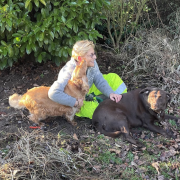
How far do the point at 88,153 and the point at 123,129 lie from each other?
2.43 feet

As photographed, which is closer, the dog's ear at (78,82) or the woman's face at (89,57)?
the dog's ear at (78,82)

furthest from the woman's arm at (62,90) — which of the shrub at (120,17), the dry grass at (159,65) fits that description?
the shrub at (120,17)

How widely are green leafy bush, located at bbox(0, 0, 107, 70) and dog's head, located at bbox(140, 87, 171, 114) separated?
180 cm

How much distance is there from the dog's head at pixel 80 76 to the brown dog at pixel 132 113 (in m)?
0.53

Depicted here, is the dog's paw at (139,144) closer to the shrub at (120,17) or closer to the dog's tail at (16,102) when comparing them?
the dog's tail at (16,102)

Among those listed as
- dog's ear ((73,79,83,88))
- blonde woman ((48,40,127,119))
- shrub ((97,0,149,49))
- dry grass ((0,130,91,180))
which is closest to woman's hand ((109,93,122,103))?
blonde woman ((48,40,127,119))

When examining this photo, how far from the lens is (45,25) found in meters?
4.66

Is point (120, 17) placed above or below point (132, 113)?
above

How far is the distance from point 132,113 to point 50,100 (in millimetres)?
1445

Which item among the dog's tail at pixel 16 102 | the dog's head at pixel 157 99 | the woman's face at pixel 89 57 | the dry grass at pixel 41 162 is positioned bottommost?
the dry grass at pixel 41 162

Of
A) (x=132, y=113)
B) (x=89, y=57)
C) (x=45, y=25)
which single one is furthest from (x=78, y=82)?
(x=45, y=25)

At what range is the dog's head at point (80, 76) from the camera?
3.89m

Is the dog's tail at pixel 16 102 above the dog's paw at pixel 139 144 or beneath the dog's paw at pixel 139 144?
above

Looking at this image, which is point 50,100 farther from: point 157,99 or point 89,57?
point 157,99
